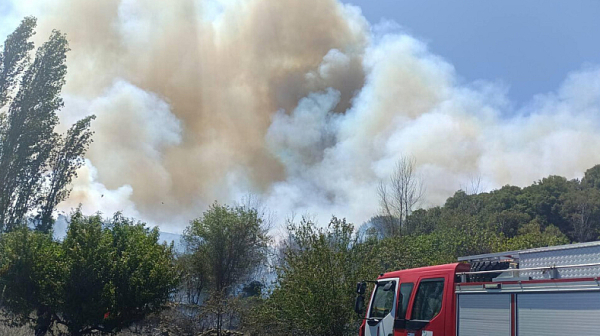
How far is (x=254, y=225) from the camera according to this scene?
1346 inches

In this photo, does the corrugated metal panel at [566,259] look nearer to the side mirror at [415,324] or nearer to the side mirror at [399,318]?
the side mirror at [415,324]

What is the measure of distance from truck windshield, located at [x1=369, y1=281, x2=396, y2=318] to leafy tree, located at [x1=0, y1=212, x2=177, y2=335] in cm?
1015

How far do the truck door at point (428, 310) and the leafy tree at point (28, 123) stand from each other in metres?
21.6

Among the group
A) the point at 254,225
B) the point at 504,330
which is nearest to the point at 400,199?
the point at 254,225

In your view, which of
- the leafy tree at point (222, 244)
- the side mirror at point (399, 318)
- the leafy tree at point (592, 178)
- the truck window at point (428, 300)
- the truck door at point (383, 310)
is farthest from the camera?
the leafy tree at point (592, 178)

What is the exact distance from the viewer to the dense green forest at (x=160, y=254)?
16891 mm

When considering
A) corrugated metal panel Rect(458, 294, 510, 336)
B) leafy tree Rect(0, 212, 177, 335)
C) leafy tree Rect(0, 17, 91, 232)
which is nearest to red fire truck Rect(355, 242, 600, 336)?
corrugated metal panel Rect(458, 294, 510, 336)

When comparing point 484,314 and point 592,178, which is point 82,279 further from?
point 592,178

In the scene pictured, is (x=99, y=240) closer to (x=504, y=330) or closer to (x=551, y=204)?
(x=504, y=330)

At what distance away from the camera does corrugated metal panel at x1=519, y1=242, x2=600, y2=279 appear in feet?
20.6

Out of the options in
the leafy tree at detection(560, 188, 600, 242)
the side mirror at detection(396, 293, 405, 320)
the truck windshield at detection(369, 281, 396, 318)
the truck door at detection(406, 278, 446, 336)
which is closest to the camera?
the truck door at detection(406, 278, 446, 336)

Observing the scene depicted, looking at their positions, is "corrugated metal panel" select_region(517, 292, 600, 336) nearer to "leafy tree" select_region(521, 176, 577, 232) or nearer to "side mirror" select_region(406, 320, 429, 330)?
"side mirror" select_region(406, 320, 429, 330)

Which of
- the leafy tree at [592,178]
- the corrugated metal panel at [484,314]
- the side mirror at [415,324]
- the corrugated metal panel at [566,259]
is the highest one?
the leafy tree at [592,178]

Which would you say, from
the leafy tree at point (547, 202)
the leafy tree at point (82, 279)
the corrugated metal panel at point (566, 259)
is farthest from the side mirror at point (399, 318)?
the leafy tree at point (547, 202)
